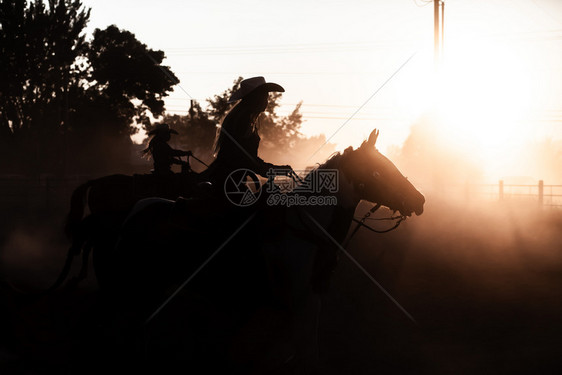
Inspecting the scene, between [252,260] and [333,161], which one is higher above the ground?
[333,161]

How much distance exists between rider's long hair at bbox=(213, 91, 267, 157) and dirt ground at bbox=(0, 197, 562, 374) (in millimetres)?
2677

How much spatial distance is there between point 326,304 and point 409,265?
4.13 meters

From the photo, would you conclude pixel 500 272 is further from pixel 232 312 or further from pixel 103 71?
pixel 103 71

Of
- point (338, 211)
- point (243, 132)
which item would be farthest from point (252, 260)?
point (243, 132)

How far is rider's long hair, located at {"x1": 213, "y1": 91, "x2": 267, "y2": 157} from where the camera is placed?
5.25 m

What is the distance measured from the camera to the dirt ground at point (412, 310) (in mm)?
6363

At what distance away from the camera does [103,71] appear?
4753 centimetres

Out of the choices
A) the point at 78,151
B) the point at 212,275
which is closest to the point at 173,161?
the point at 212,275

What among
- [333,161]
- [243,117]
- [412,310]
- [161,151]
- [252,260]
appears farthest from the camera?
[161,151]

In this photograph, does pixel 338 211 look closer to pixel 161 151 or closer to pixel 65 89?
pixel 161 151

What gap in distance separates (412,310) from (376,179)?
4.10 metres

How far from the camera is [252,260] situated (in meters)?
5.54

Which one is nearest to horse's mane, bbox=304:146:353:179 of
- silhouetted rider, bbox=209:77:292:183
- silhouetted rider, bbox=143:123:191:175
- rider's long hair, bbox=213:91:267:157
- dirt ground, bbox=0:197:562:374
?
silhouetted rider, bbox=209:77:292:183

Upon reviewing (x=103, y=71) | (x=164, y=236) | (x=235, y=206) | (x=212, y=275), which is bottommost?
(x=212, y=275)
